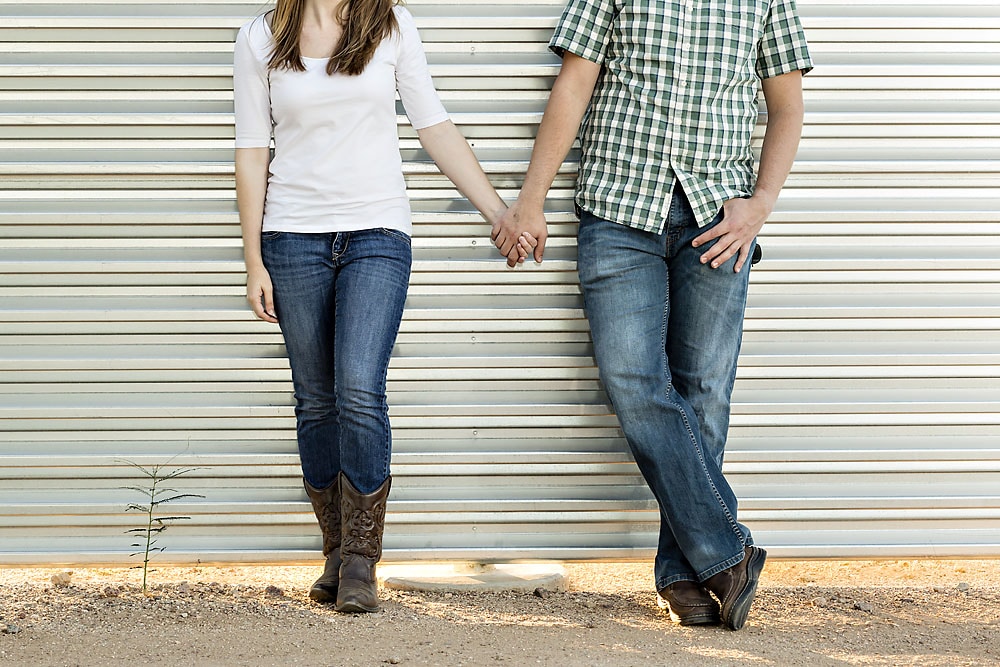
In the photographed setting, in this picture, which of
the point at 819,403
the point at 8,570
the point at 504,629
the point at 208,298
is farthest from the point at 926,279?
the point at 8,570

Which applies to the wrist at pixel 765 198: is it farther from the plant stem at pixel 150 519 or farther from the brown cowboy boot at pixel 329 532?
the plant stem at pixel 150 519

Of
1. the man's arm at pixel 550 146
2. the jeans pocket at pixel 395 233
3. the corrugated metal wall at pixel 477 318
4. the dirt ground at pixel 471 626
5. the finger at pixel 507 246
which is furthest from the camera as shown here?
the corrugated metal wall at pixel 477 318

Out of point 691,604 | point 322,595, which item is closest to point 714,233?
point 691,604

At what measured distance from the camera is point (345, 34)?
9.26 ft

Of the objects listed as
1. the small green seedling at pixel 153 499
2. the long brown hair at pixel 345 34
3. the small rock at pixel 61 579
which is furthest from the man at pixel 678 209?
the small rock at pixel 61 579

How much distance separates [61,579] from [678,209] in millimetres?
Result: 2450

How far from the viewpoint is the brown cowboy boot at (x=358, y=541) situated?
2928 mm

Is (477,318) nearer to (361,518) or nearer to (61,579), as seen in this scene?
(361,518)

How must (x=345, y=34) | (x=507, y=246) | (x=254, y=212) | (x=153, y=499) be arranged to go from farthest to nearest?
(x=153, y=499) → (x=507, y=246) → (x=254, y=212) → (x=345, y=34)

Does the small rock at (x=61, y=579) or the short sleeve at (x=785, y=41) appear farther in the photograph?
the small rock at (x=61, y=579)

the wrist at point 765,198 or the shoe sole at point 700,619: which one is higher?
the wrist at point 765,198

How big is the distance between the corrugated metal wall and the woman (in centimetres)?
39

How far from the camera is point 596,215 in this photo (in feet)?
9.97

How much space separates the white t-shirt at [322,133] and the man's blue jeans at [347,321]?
0.07m
